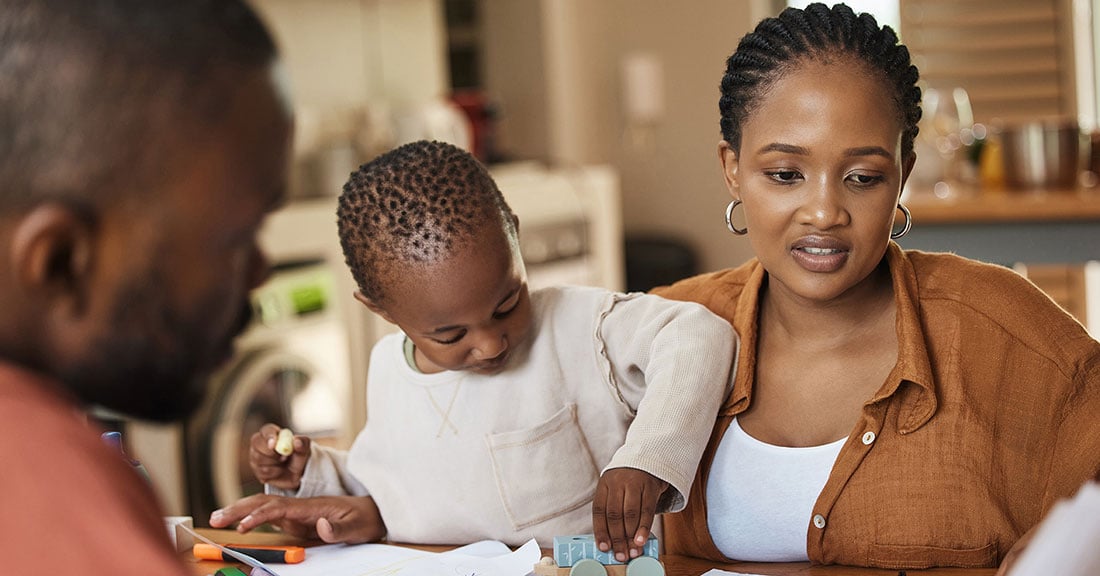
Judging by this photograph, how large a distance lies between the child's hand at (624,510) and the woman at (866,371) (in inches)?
7.1

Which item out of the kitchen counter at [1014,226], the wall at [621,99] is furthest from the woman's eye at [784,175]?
the wall at [621,99]

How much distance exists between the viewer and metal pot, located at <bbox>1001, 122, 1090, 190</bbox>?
3102 mm

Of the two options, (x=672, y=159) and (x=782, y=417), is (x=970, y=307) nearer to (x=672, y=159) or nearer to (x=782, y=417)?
(x=782, y=417)

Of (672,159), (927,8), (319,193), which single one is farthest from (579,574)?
(672,159)

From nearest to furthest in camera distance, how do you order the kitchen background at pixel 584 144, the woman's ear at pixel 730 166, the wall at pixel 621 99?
the woman's ear at pixel 730 166 → the kitchen background at pixel 584 144 → the wall at pixel 621 99

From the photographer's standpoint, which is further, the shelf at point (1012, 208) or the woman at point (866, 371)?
the shelf at point (1012, 208)

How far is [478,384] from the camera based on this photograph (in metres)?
1.37

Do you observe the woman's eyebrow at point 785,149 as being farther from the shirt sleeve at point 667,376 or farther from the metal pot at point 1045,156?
the metal pot at point 1045,156

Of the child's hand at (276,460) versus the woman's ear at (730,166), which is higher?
the woman's ear at (730,166)

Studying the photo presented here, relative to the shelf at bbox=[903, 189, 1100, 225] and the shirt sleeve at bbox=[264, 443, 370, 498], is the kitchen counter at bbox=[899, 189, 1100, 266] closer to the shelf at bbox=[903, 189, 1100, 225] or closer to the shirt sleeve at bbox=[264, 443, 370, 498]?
the shelf at bbox=[903, 189, 1100, 225]

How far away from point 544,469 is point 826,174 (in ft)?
1.46

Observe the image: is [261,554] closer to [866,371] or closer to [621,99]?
[866,371]

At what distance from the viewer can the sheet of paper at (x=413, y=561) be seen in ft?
3.91

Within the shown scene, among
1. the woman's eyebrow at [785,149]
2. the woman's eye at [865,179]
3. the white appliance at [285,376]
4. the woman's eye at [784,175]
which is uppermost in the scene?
the woman's eyebrow at [785,149]
